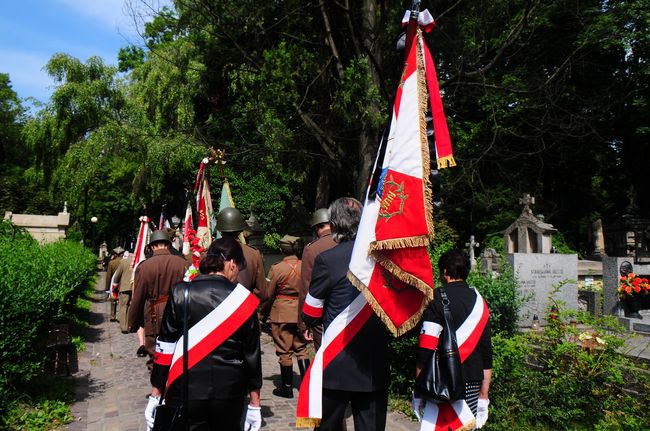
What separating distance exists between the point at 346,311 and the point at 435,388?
0.74 meters

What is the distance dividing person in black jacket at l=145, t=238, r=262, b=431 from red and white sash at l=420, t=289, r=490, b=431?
1137mm

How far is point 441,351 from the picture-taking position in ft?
11.7

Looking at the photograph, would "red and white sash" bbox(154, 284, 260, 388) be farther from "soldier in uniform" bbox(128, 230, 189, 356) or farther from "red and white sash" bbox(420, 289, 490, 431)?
"soldier in uniform" bbox(128, 230, 189, 356)

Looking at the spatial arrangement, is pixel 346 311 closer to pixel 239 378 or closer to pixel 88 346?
pixel 239 378

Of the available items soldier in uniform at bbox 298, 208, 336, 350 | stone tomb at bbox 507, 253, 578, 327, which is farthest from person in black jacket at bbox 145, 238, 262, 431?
stone tomb at bbox 507, 253, 578, 327

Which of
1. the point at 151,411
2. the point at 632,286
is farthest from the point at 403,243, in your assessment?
the point at 632,286

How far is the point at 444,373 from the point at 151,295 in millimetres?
4017

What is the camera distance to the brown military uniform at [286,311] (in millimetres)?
7316

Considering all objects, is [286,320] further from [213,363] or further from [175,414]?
[175,414]

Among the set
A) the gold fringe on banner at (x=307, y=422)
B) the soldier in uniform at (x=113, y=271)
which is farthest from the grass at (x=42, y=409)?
the soldier in uniform at (x=113, y=271)

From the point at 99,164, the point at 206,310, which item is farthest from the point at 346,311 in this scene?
the point at 99,164

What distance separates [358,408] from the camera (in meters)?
3.59

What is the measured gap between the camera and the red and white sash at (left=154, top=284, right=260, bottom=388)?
3439 millimetres

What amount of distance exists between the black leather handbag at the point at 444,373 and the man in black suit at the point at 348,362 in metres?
0.27
